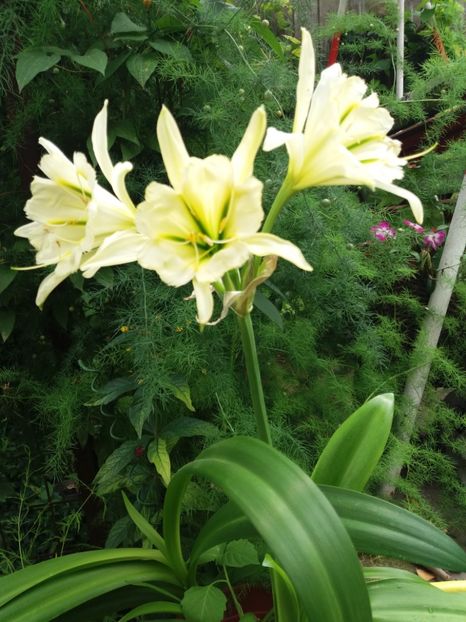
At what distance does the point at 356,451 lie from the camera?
882 millimetres

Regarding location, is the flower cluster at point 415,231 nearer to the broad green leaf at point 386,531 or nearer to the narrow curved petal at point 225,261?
the broad green leaf at point 386,531

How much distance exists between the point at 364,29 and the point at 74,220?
156cm

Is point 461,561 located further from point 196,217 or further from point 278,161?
point 278,161

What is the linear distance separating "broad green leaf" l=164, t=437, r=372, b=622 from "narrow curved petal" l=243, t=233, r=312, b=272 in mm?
235

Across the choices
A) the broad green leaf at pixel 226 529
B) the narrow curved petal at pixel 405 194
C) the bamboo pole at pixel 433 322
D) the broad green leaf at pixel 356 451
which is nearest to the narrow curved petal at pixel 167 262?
the narrow curved petal at pixel 405 194

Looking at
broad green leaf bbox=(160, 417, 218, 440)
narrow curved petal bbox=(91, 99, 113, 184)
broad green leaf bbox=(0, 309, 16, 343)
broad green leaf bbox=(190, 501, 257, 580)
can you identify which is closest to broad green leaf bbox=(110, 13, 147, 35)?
narrow curved petal bbox=(91, 99, 113, 184)

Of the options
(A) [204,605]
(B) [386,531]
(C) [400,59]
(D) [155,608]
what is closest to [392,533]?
(B) [386,531]

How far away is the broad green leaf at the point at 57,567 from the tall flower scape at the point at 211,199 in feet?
→ 1.57

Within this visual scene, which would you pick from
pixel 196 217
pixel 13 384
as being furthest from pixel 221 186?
pixel 13 384

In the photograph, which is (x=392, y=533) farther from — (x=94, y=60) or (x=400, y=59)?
(x=400, y=59)

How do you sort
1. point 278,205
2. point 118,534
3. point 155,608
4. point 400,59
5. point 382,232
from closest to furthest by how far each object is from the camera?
point 278,205, point 155,608, point 118,534, point 382,232, point 400,59

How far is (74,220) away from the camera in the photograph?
2.11 feet

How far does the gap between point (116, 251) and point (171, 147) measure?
12 cm

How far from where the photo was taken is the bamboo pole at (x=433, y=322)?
1424mm
